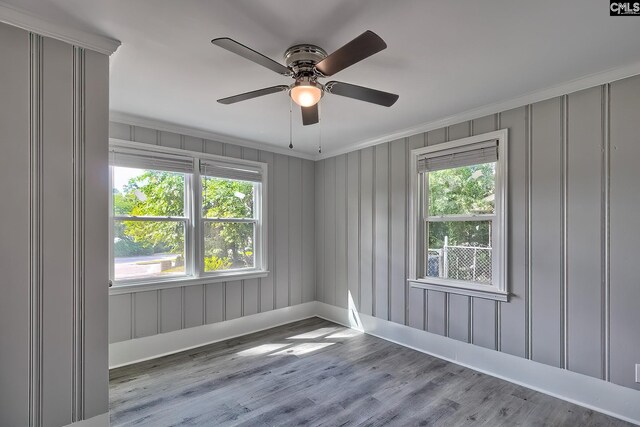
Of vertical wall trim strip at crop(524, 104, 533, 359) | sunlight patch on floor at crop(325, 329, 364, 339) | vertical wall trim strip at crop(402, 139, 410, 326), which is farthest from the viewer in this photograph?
sunlight patch on floor at crop(325, 329, 364, 339)

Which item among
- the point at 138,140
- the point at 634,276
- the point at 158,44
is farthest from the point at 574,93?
the point at 138,140

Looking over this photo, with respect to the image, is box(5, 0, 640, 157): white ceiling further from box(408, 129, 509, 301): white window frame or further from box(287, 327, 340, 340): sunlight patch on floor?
→ box(287, 327, 340, 340): sunlight patch on floor

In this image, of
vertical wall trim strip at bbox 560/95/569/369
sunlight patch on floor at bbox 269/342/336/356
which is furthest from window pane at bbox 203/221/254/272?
vertical wall trim strip at bbox 560/95/569/369

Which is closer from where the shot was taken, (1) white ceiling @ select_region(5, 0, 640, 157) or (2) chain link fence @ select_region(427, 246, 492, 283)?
(1) white ceiling @ select_region(5, 0, 640, 157)

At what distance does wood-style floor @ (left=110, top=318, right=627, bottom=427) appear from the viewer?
226 centimetres

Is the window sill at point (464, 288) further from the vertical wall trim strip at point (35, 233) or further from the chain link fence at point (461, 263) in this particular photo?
the vertical wall trim strip at point (35, 233)

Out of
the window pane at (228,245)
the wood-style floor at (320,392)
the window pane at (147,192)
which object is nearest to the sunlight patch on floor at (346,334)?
the wood-style floor at (320,392)

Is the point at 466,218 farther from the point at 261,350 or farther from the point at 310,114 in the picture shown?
the point at 261,350

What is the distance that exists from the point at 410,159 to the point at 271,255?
220cm

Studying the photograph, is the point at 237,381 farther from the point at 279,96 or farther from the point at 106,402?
the point at 279,96

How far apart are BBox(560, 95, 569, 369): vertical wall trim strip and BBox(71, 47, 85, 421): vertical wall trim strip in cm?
341

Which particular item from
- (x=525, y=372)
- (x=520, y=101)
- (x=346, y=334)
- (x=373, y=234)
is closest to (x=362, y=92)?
(x=520, y=101)

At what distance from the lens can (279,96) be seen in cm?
271

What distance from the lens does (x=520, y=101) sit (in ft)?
8.95
